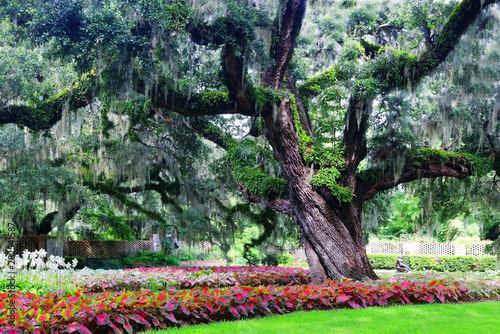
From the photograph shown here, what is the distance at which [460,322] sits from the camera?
542 cm

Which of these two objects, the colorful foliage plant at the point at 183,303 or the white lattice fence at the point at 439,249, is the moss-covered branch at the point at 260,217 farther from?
the white lattice fence at the point at 439,249

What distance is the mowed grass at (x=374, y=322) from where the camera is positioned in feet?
15.7

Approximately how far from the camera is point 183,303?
17.2 ft

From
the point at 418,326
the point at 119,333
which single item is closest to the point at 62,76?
the point at 119,333

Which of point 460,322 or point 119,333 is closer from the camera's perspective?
point 119,333

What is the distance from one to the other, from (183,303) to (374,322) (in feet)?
7.34

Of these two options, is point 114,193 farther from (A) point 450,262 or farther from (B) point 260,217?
(A) point 450,262

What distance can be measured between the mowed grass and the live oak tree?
7.03 feet

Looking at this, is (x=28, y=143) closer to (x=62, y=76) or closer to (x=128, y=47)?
(x=62, y=76)

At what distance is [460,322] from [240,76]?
4.92 metres

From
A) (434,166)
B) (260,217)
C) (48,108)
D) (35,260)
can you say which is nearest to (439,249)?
Result: (260,217)

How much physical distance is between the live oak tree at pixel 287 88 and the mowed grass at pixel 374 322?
2143 millimetres

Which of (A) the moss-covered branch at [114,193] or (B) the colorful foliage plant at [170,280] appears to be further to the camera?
(A) the moss-covered branch at [114,193]

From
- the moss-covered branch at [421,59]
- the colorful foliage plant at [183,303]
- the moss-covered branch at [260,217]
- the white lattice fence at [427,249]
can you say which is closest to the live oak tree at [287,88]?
the moss-covered branch at [421,59]
